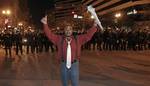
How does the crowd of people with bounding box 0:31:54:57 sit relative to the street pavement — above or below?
above

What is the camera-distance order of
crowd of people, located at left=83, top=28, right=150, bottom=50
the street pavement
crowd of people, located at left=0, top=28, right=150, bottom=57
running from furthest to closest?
crowd of people, located at left=83, top=28, right=150, bottom=50
crowd of people, located at left=0, top=28, right=150, bottom=57
the street pavement

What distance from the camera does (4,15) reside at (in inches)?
2842

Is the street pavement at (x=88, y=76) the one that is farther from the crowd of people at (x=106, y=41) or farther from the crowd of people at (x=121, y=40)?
the crowd of people at (x=121, y=40)

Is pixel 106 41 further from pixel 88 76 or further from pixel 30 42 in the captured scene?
pixel 88 76

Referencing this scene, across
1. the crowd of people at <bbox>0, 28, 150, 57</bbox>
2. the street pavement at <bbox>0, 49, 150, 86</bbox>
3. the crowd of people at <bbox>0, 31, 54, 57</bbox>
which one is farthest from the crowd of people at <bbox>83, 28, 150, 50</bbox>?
the street pavement at <bbox>0, 49, 150, 86</bbox>

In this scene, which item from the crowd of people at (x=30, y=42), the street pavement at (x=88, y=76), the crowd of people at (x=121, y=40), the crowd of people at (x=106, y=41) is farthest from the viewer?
the crowd of people at (x=121, y=40)

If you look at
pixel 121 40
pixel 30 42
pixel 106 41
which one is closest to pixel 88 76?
pixel 30 42

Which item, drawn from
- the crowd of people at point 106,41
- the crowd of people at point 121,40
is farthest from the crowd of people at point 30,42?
the crowd of people at point 121,40

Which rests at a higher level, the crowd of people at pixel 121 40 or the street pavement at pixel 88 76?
the crowd of people at pixel 121 40

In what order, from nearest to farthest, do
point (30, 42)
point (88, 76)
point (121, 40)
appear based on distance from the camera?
point (88, 76)
point (30, 42)
point (121, 40)

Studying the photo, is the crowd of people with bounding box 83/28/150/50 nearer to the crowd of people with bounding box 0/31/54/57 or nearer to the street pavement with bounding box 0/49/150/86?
the crowd of people with bounding box 0/31/54/57

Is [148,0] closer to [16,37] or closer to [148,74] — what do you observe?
[16,37]

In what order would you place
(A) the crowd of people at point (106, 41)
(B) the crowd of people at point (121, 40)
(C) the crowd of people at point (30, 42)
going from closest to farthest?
(C) the crowd of people at point (30, 42), (A) the crowd of people at point (106, 41), (B) the crowd of people at point (121, 40)

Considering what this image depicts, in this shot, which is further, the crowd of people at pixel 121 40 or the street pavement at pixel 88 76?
the crowd of people at pixel 121 40
